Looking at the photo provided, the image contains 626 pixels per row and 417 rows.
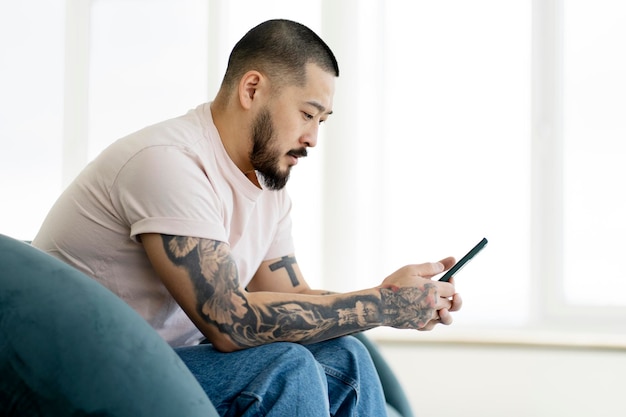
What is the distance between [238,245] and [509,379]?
1.62 metres

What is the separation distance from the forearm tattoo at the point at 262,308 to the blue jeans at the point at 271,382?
6 centimetres

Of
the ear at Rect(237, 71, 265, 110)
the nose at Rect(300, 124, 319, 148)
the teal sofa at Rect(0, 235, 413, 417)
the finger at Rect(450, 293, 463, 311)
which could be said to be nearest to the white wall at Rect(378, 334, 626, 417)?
the finger at Rect(450, 293, 463, 311)

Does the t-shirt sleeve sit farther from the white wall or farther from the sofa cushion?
the white wall

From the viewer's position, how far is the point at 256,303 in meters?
1.24

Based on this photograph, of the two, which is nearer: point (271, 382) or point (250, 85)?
point (271, 382)

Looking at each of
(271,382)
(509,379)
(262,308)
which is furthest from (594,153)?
(271,382)

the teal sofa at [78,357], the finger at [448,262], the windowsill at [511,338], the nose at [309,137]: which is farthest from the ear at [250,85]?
the windowsill at [511,338]

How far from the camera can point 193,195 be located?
1.24 m

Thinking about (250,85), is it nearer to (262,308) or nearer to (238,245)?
(238,245)

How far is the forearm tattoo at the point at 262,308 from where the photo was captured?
3.92ft

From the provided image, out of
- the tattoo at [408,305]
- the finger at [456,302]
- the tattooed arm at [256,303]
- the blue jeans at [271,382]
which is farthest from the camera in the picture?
the finger at [456,302]

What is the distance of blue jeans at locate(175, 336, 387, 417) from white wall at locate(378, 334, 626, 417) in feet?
5.26

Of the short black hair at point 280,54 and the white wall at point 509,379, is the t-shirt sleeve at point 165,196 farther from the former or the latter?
the white wall at point 509,379

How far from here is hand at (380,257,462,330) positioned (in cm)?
134
